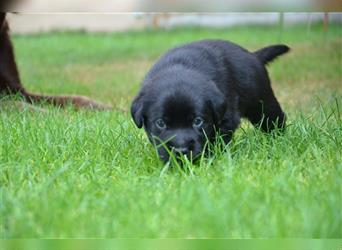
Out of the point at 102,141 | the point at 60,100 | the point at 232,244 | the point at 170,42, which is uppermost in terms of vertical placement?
the point at 232,244

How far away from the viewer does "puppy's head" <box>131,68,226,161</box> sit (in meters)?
2.74

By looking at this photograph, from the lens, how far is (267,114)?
3.54 metres

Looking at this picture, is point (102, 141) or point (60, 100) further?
point (60, 100)

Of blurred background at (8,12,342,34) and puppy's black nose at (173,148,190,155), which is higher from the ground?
puppy's black nose at (173,148,190,155)

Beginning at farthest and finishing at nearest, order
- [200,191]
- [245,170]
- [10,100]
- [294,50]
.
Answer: [294,50] → [10,100] → [245,170] → [200,191]

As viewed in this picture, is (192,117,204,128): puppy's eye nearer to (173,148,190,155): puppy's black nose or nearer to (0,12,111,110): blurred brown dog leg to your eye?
(173,148,190,155): puppy's black nose

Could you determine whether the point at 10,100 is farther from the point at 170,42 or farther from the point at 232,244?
the point at 170,42

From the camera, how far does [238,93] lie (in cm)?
336

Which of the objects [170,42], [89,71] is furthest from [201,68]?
[170,42]

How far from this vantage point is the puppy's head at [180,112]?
274 cm

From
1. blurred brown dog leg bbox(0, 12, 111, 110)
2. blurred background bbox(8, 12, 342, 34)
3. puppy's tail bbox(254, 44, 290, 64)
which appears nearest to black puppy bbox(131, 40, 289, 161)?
puppy's tail bbox(254, 44, 290, 64)

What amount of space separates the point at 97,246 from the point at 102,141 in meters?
1.20

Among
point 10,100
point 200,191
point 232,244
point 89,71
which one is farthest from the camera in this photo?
point 89,71

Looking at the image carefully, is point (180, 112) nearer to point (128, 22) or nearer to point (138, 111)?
point (138, 111)
